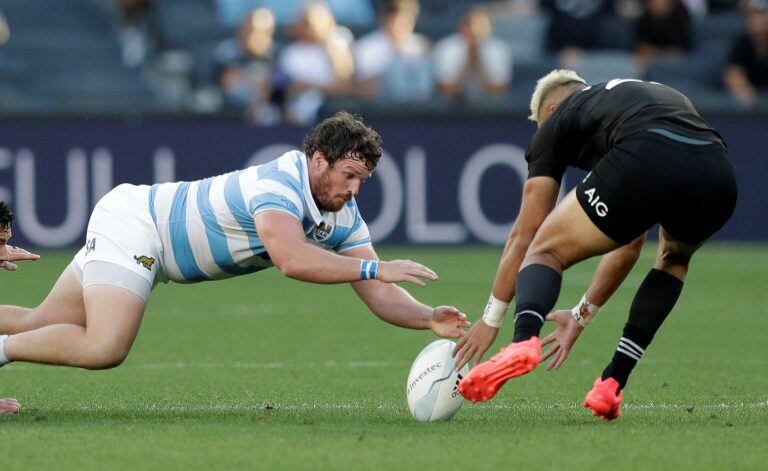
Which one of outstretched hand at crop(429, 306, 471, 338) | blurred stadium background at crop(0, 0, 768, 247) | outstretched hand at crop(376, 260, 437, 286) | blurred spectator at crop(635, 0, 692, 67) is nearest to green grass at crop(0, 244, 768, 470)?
outstretched hand at crop(429, 306, 471, 338)

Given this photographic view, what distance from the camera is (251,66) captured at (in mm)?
18156

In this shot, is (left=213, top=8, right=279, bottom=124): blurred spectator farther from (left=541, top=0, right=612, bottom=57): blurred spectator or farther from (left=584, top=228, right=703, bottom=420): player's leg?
(left=584, top=228, right=703, bottom=420): player's leg

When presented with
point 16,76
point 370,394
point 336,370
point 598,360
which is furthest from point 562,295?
point 16,76

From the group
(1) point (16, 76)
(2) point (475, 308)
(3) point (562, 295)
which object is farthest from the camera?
(1) point (16, 76)

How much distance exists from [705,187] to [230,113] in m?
11.4

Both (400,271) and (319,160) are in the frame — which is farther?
(319,160)

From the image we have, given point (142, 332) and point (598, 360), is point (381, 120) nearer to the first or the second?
point (142, 332)

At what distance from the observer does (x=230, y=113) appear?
55.2ft

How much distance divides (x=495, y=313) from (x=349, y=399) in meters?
1.26

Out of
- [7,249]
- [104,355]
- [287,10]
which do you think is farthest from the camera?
[287,10]

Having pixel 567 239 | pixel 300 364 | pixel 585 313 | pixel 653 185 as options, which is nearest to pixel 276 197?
pixel 567 239

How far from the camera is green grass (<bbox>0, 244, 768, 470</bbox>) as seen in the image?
5414mm

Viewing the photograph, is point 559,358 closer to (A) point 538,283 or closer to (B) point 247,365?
(A) point 538,283

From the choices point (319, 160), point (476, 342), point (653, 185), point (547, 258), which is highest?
point (653, 185)
